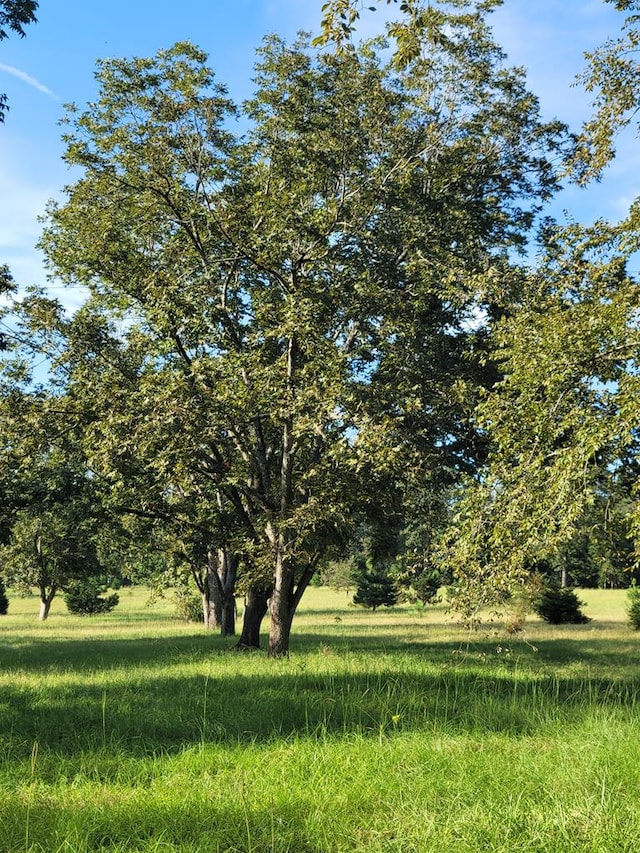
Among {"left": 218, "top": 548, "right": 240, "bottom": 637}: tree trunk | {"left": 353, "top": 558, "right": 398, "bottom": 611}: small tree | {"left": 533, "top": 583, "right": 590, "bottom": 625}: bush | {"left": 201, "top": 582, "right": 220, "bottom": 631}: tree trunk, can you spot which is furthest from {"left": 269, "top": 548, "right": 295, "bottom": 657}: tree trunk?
{"left": 353, "top": 558, "right": 398, "bottom": 611}: small tree

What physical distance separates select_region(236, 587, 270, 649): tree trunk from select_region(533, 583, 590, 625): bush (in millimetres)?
19668

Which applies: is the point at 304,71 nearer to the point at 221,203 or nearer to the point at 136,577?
the point at 221,203

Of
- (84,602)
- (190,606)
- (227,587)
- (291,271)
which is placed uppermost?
(291,271)

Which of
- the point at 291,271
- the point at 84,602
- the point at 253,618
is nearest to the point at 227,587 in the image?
the point at 253,618

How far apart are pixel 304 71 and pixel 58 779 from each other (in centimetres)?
1571

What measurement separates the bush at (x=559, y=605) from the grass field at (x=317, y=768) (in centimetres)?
2565

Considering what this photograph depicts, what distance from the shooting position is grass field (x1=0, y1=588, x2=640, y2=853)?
14.8ft

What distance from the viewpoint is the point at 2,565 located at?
44844 mm

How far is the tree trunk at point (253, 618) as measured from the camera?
1981 centimetres

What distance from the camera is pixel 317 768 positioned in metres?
5.80

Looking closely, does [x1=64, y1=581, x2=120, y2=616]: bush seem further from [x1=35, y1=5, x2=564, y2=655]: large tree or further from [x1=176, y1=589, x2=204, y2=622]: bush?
[x1=35, y1=5, x2=564, y2=655]: large tree

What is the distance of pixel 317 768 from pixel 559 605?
3250cm

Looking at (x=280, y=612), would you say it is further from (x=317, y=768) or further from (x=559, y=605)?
(x=559, y=605)

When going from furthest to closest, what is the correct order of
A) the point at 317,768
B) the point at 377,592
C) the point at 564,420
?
the point at 377,592, the point at 564,420, the point at 317,768
